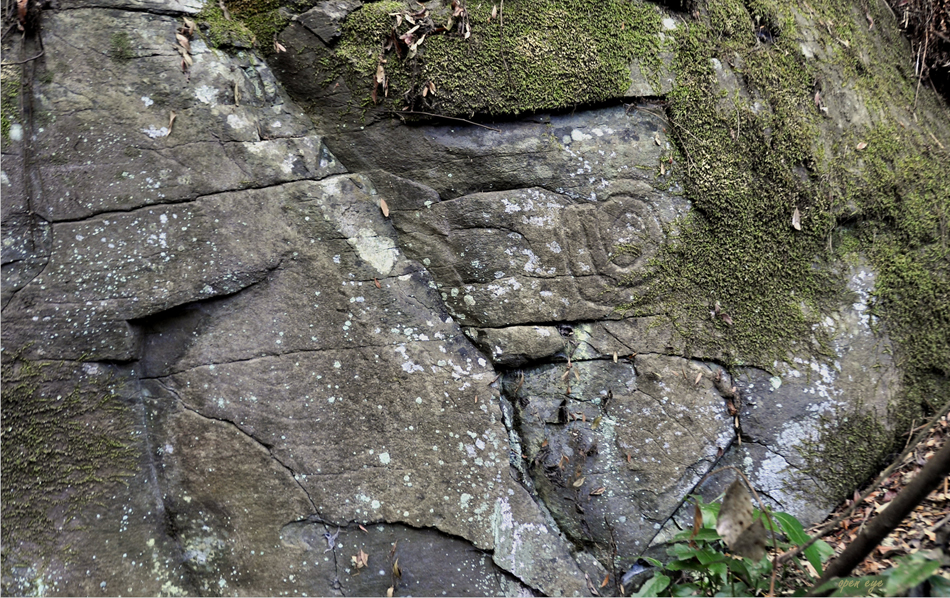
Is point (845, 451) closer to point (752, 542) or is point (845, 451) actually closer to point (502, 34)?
point (752, 542)

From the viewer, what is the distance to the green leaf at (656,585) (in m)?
2.41

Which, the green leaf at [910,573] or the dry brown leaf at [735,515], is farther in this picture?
the dry brown leaf at [735,515]

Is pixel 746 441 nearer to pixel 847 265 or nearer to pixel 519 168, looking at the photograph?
pixel 847 265

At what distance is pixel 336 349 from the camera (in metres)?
2.94

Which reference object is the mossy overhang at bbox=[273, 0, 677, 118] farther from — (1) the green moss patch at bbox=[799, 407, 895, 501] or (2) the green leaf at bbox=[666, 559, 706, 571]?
(2) the green leaf at bbox=[666, 559, 706, 571]

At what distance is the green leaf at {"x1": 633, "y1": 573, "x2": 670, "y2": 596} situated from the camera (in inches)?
94.9

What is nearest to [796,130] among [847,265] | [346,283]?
[847,265]

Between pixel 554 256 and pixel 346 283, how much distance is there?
1.15 m

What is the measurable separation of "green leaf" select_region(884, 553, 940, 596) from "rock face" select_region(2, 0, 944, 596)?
1.46 metres

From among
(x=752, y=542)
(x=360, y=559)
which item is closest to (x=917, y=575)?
(x=752, y=542)

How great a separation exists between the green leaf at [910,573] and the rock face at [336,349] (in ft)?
4.78

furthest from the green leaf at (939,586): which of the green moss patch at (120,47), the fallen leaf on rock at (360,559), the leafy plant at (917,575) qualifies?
the green moss patch at (120,47)

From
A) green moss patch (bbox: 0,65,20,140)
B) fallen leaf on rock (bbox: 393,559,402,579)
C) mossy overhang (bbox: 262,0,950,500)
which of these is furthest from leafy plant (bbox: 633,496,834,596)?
green moss patch (bbox: 0,65,20,140)

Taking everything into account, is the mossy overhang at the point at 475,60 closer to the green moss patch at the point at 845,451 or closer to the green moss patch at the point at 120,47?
the green moss patch at the point at 120,47
